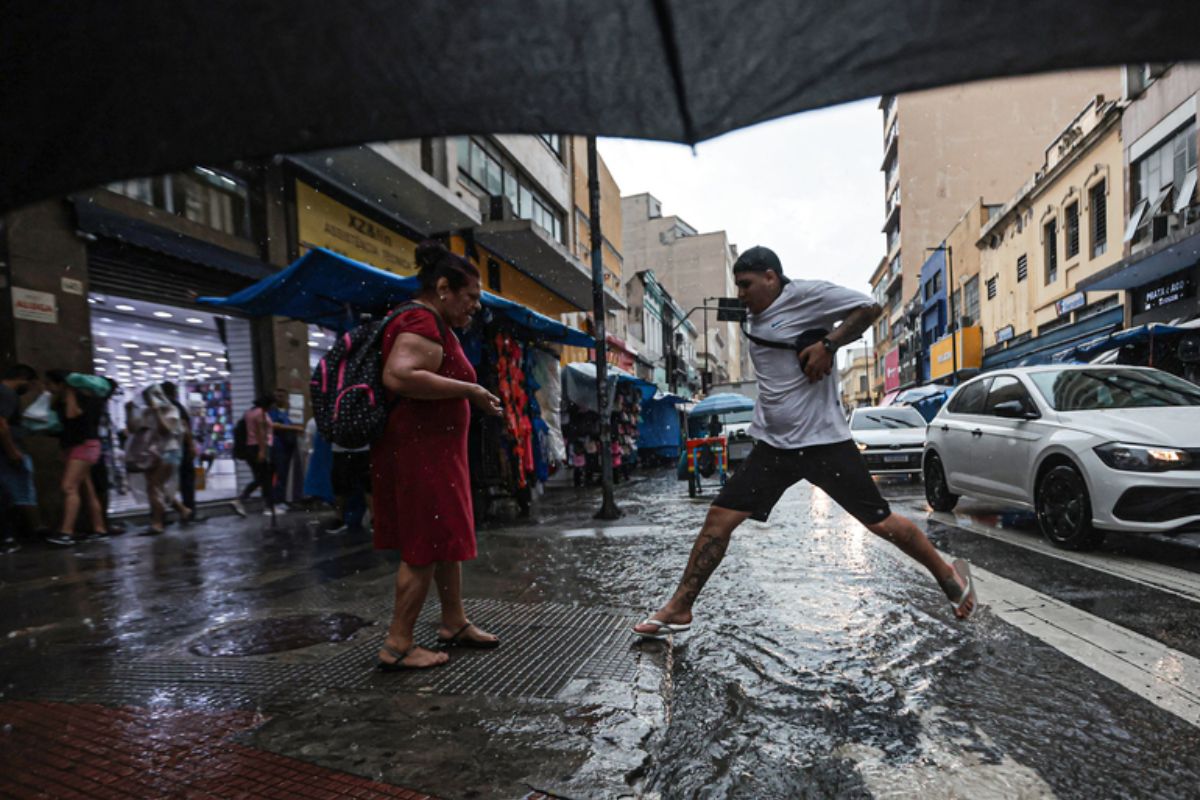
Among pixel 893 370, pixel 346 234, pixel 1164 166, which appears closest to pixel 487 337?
pixel 346 234

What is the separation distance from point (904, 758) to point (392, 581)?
3.75 meters

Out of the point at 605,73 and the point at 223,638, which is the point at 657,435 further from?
the point at 605,73

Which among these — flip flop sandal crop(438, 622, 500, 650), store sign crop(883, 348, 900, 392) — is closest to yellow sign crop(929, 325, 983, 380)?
store sign crop(883, 348, 900, 392)

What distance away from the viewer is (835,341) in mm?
3285

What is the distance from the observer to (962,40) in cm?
115

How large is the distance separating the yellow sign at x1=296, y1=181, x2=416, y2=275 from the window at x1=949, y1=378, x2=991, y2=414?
9036mm

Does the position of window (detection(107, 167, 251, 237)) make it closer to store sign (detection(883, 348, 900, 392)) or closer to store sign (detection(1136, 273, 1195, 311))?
store sign (detection(1136, 273, 1195, 311))

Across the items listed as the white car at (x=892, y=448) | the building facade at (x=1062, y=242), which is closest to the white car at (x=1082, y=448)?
the white car at (x=892, y=448)

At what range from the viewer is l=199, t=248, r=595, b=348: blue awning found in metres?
6.29

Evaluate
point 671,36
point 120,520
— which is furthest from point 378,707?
point 120,520

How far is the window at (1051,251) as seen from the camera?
2300 centimetres

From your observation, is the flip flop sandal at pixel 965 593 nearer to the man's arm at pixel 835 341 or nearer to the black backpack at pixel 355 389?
the man's arm at pixel 835 341

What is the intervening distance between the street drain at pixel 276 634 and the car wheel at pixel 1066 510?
5.27 m

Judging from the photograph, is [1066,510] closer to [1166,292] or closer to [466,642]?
[466,642]
